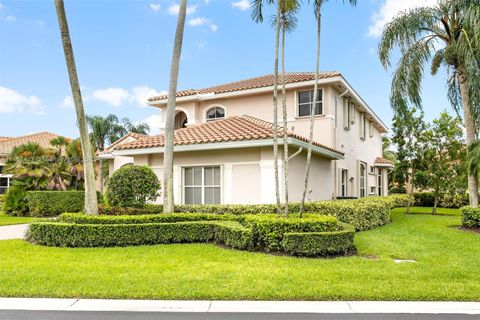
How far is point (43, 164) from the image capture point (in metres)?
24.5

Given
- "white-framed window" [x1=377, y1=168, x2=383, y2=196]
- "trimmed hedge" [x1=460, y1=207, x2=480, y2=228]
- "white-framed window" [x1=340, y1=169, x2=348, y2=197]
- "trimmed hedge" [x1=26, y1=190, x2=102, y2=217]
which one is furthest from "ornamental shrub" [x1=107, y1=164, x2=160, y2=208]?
"white-framed window" [x1=377, y1=168, x2=383, y2=196]

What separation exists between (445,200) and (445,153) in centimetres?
893

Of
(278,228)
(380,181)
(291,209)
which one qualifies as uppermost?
(380,181)

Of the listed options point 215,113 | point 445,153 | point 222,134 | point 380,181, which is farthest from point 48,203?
point 380,181

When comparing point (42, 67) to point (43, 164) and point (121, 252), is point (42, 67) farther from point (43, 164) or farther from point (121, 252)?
point (121, 252)

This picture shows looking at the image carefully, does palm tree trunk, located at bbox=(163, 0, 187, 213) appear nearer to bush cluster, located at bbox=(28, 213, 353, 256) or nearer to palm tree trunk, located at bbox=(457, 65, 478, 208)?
bush cluster, located at bbox=(28, 213, 353, 256)

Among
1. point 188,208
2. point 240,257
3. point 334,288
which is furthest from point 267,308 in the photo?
point 188,208

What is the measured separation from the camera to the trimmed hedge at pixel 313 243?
9.40m

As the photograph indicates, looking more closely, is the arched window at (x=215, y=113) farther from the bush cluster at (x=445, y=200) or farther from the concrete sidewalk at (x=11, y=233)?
the bush cluster at (x=445, y=200)

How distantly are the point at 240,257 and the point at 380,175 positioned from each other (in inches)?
967

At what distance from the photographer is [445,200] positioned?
29.6 m

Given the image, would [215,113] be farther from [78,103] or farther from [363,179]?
[363,179]

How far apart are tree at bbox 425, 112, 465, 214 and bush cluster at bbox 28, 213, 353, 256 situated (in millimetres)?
14578

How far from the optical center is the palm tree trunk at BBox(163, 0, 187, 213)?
12.8 metres
